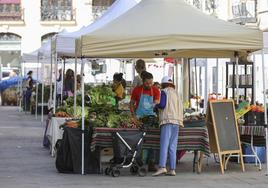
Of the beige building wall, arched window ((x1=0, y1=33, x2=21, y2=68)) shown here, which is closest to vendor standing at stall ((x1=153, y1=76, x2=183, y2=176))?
the beige building wall

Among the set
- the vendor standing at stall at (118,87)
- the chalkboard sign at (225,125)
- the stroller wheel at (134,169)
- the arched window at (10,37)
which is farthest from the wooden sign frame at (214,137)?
the arched window at (10,37)

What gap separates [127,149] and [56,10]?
43.9 meters

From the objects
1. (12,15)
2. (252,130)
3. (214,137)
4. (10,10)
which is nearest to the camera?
(214,137)

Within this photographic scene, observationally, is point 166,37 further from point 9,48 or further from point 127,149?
point 9,48

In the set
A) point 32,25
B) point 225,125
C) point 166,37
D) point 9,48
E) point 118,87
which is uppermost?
point 32,25

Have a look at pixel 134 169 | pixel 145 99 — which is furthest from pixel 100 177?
pixel 145 99

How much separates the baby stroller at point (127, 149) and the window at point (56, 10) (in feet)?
141

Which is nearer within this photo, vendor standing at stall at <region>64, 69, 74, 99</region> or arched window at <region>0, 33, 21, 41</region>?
vendor standing at stall at <region>64, 69, 74, 99</region>

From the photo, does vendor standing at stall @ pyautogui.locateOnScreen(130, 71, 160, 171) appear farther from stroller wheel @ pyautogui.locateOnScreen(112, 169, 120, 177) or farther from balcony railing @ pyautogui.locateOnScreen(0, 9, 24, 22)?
balcony railing @ pyautogui.locateOnScreen(0, 9, 24, 22)

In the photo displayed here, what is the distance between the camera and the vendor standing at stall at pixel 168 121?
41.6 ft

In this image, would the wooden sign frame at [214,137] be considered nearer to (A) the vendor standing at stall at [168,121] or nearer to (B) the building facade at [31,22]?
(A) the vendor standing at stall at [168,121]

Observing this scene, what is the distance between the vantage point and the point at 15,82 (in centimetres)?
4141

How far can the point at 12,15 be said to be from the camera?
54.2 meters

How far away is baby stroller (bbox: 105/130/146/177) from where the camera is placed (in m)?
12.5
